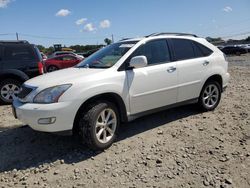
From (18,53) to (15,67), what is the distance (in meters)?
0.43

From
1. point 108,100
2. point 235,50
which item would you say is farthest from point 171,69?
point 235,50

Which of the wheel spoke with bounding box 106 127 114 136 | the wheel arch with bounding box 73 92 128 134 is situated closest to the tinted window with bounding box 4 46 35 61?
the wheel arch with bounding box 73 92 128 134

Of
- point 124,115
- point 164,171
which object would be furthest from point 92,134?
point 164,171

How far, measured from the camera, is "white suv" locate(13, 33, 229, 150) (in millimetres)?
4184

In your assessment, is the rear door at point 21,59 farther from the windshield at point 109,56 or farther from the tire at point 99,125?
the tire at point 99,125

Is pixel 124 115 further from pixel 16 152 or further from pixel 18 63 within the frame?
pixel 18 63

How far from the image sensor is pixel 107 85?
4.45m

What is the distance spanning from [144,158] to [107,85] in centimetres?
119

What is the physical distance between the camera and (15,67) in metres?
8.29

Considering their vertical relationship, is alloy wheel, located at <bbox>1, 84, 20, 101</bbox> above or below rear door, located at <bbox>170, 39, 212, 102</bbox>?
below

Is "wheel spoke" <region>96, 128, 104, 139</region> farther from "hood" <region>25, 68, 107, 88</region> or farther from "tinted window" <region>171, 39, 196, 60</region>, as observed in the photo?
"tinted window" <region>171, 39, 196, 60</region>

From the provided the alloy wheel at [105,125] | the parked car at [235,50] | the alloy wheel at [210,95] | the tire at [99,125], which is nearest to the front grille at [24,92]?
the tire at [99,125]

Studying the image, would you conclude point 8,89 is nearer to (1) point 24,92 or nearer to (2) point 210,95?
(1) point 24,92

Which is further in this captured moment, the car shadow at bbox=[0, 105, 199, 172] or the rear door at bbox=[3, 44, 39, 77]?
the rear door at bbox=[3, 44, 39, 77]
